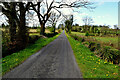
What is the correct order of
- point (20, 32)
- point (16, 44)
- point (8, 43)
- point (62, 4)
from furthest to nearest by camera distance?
1. point (62, 4)
2. point (20, 32)
3. point (16, 44)
4. point (8, 43)

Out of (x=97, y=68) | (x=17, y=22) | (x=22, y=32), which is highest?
(x=17, y=22)

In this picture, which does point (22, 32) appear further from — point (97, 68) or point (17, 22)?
point (97, 68)

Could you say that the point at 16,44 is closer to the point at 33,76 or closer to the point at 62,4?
the point at 33,76

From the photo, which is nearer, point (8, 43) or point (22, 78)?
point (22, 78)

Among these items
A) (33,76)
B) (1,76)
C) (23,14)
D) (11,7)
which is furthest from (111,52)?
(11,7)

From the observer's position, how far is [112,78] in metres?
3.83

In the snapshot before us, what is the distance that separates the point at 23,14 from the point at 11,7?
162 cm

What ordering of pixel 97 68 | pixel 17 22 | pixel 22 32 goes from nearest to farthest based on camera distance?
pixel 97 68, pixel 22 32, pixel 17 22

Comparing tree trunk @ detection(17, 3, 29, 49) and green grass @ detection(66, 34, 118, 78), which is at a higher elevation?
tree trunk @ detection(17, 3, 29, 49)

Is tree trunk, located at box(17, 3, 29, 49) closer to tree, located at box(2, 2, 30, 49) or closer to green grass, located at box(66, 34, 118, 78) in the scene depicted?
tree, located at box(2, 2, 30, 49)

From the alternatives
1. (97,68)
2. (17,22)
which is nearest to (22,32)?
(17,22)

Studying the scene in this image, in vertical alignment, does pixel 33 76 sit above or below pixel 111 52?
below

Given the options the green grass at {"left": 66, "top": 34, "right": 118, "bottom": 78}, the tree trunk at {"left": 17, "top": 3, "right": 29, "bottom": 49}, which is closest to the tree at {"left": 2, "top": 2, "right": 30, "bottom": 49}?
the tree trunk at {"left": 17, "top": 3, "right": 29, "bottom": 49}

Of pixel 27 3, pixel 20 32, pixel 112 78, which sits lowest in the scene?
pixel 112 78
